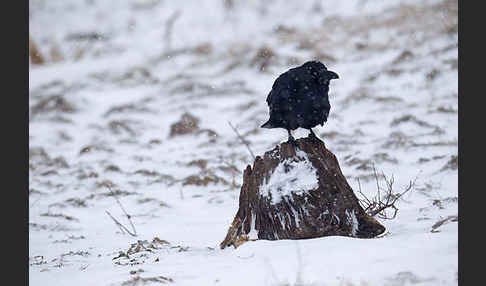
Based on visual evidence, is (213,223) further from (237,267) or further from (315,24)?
(315,24)

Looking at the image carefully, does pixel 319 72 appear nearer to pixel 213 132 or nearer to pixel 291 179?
pixel 291 179

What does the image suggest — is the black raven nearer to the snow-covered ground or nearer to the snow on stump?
the snow on stump

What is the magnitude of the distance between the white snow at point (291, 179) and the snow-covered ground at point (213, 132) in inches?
11.1

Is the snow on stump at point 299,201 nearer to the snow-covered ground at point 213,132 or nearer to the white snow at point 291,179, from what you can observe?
the white snow at point 291,179

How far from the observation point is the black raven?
267 cm

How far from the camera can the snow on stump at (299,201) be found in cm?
252

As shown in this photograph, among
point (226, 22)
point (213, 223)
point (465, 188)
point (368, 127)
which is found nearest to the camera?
point (465, 188)

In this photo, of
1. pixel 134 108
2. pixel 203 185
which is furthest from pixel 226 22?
pixel 203 185

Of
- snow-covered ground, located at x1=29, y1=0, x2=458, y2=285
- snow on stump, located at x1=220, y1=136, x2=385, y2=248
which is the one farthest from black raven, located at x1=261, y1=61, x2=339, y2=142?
snow-covered ground, located at x1=29, y1=0, x2=458, y2=285

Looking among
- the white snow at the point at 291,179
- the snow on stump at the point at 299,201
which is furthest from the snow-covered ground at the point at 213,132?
the white snow at the point at 291,179

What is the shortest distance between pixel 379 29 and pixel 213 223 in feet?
28.3

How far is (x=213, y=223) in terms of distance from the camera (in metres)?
3.78

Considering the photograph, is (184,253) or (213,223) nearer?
(184,253)

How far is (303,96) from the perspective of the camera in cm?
267
